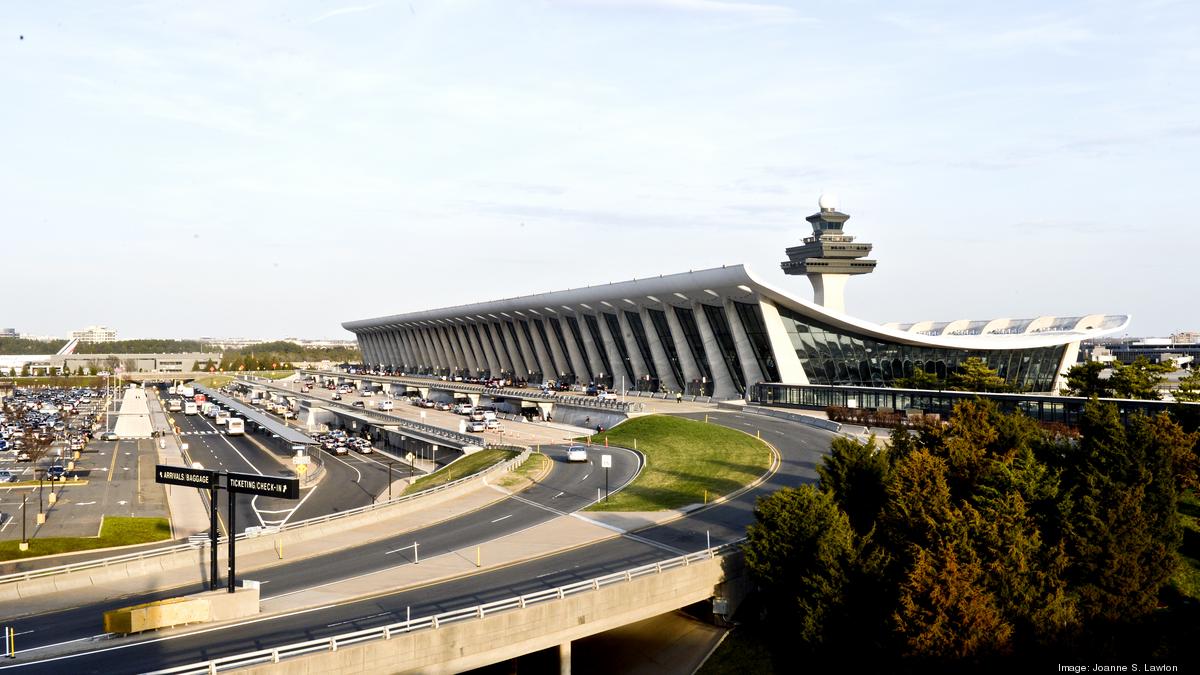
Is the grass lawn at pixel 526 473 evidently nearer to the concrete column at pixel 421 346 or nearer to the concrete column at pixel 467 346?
the concrete column at pixel 467 346

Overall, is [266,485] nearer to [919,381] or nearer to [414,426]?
[414,426]

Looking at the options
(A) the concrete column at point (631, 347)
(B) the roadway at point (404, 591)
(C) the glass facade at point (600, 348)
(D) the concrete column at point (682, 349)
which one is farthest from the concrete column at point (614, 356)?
(B) the roadway at point (404, 591)

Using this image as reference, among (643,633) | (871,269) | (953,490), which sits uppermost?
(871,269)

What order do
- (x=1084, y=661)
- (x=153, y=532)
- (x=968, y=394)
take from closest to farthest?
(x=1084, y=661)
(x=153, y=532)
(x=968, y=394)

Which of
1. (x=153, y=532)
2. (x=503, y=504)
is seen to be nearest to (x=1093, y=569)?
(x=503, y=504)

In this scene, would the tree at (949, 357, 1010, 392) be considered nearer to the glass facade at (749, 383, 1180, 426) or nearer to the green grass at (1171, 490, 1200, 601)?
the glass facade at (749, 383, 1180, 426)

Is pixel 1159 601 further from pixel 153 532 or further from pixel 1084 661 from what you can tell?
pixel 153 532

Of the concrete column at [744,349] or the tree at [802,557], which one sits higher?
the concrete column at [744,349]

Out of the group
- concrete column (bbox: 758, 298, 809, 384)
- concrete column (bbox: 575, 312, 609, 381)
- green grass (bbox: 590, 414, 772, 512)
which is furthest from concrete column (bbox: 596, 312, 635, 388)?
green grass (bbox: 590, 414, 772, 512)
